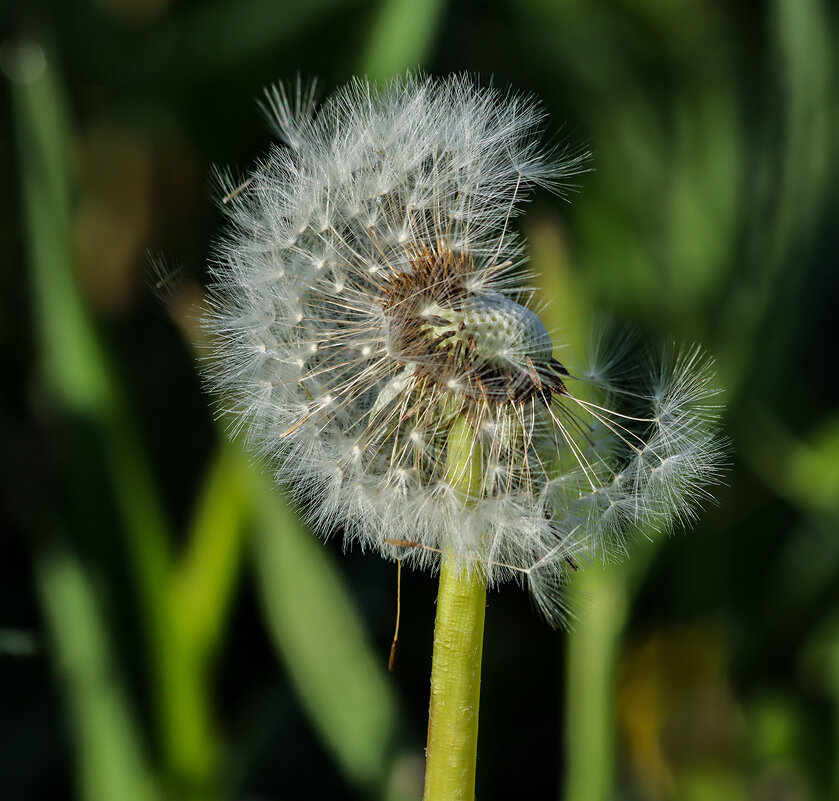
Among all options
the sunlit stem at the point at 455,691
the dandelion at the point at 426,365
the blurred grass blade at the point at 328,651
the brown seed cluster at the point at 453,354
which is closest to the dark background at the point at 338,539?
the blurred grass blade at the point at 328,651

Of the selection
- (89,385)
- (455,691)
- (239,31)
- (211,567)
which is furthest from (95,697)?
(239,31)

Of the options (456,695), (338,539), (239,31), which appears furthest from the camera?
(239,31)

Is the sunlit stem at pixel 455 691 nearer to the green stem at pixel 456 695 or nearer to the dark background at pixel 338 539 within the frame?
the green stem at pixel 456 695

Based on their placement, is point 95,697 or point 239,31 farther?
point 239,31

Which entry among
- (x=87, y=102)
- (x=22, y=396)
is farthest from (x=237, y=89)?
(x=22, y=396)

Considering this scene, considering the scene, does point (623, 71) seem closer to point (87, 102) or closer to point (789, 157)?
point (789, 157)

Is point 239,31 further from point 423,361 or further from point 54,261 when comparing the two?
point 423,361
